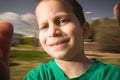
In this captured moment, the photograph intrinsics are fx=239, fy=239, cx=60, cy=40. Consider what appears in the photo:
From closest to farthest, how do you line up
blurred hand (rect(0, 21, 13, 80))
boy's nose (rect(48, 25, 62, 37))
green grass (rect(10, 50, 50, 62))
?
1. boy's nose (rect(48, 25, 62, 37))
2. blurred hand (rect(0, 21, 13, 80))
3. green grass (rect(10, 50, 50, 62))

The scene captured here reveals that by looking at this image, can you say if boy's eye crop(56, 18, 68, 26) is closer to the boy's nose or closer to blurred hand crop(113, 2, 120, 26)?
the boy's nose

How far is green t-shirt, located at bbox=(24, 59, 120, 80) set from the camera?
1.81 ft

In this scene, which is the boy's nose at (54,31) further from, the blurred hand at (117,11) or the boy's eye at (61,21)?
the blurred hand at (117,11)

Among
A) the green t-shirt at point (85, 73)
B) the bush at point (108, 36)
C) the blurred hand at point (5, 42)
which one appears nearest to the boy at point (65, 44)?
the green t-shirt at point (85, 73)

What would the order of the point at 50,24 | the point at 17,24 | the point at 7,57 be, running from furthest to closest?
1. the point at 17,24
2. the point at 7,57
3. the point at 50,24

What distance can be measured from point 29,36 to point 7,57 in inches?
4.9

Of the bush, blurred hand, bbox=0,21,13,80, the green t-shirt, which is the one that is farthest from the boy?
the bush

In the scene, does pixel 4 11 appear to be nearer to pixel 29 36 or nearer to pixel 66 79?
pixel 29 36

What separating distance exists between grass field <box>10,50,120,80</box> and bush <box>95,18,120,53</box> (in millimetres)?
53

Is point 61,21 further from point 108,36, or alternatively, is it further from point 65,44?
point 108,36

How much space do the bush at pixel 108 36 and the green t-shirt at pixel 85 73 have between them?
1.03 feet

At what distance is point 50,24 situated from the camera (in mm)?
533

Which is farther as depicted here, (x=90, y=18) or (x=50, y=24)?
(x=90, y=18)

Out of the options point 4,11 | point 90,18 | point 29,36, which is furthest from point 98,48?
point 4,11
